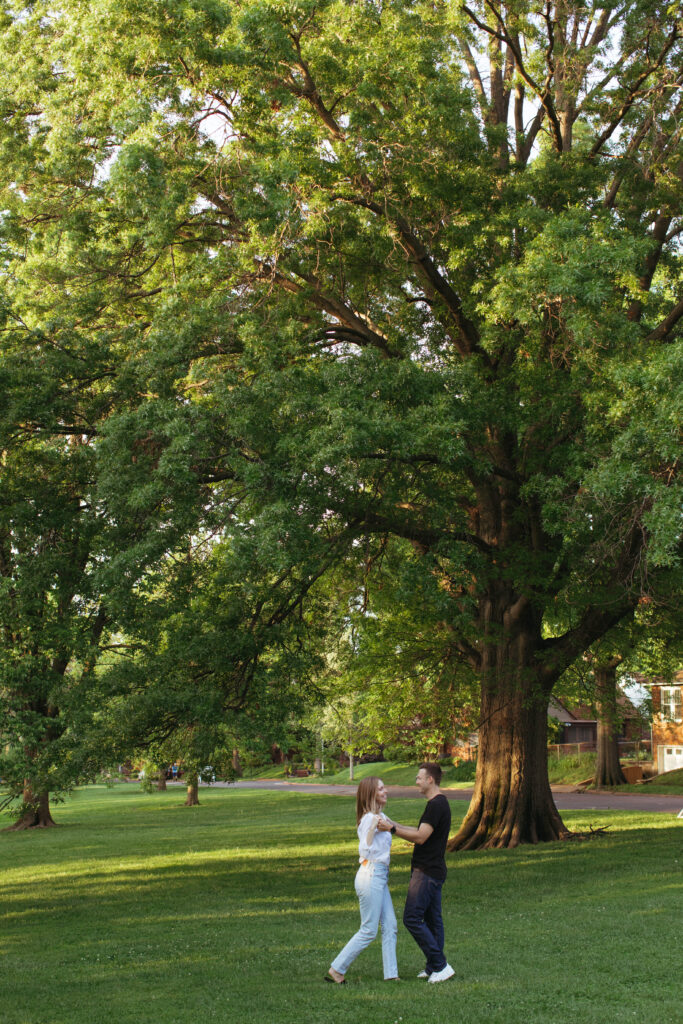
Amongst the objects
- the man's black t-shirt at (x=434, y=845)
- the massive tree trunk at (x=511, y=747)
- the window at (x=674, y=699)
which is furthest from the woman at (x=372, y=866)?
the window at (x=674, y=699)

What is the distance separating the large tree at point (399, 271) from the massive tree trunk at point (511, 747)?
0.21 feet

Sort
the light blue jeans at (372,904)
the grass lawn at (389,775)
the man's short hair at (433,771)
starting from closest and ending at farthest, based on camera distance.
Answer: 1. the light blue jeans at (372,904)
2. the man's short hair at (433,771)
3. the grass lawn at (389,775)

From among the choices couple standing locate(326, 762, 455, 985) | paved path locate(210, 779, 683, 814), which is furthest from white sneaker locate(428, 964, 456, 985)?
paved path locate(210, 779, 683, 814)

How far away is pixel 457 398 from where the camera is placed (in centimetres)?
1582

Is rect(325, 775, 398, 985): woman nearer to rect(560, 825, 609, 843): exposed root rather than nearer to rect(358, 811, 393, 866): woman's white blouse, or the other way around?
rect(358, 811, 393, 866): woman's white blouse

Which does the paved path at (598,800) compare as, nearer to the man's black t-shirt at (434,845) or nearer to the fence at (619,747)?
the fence at (619,747)

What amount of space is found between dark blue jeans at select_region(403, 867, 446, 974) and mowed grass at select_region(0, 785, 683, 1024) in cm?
27

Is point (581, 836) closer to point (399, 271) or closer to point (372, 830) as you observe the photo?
point (399, 271)

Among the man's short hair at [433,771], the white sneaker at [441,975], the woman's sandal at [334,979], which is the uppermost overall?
the man's short hair at [433,771]

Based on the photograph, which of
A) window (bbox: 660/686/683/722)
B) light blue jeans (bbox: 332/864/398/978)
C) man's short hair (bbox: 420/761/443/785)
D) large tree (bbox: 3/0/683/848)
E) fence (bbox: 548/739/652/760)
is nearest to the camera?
light blue jeans (bbox: 332/864/398/978)

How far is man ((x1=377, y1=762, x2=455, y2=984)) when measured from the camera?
8.22 m

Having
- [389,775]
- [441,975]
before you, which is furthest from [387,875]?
[389,775]

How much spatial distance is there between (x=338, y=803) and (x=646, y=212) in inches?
1146

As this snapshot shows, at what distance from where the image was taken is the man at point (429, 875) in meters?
8.22
